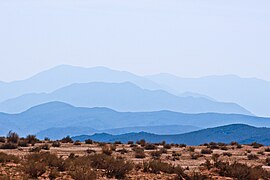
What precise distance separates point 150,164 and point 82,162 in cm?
309

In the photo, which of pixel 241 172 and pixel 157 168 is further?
pixel 157 168

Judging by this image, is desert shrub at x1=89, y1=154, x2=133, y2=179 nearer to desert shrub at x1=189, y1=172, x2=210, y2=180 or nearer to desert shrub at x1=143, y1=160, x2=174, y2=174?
desert shrub at x1=143, y1=160, x2=174, y2=174

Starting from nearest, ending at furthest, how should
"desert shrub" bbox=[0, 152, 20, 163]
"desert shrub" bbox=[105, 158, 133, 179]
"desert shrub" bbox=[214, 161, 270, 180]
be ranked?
1. "desert shrub" bbox=[105, 158, 133, 179]
2. "desert shrub" bbox=[0, 152, 20, 163]
3. "desert shrub" bbox=[214, 161, 270, 180]

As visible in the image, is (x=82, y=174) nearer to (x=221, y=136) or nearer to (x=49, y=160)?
(x=49, y=160)

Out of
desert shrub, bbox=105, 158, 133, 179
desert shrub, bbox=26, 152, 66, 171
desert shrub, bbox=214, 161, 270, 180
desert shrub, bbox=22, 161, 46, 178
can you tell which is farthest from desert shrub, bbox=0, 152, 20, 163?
desert shrub, bbox=214, 161, 270, 180

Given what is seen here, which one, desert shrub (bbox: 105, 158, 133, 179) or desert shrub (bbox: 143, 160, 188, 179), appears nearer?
desert shrub (bbox: 105, 158, 133, 179)

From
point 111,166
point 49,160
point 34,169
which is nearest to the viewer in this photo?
point 34,169

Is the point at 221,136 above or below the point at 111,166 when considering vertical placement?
above

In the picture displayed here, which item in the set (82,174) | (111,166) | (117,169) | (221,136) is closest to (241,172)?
(117,169)

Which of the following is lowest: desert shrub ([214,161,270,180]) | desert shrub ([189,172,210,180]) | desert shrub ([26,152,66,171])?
desert shrub ([189,172,210,180])

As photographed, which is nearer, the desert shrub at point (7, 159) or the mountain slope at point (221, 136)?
the desert shrub at point (7, 159)

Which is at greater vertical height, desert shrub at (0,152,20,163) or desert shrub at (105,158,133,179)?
desert shrub at (0,152,20,163)

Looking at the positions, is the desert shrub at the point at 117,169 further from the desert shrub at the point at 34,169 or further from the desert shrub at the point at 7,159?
the desert shrub at the point at 7,159

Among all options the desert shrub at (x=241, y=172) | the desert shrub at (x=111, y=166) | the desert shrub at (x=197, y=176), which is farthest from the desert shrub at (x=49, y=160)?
the desert shrub at (x=241, y=172)
